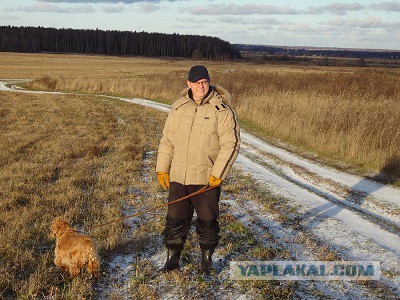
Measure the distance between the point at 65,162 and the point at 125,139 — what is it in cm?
309

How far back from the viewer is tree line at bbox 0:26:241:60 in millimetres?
113125

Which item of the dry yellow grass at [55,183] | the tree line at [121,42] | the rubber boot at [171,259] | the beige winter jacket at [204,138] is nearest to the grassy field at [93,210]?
the dry yellow grass at [55,183]

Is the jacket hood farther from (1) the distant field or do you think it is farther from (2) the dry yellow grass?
(1) the distant field

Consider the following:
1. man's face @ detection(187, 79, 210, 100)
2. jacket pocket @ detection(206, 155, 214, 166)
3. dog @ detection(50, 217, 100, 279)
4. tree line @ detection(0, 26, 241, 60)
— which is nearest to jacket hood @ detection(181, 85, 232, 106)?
man's face @ detection(187, 79, 210, 100)

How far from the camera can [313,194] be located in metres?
7.16

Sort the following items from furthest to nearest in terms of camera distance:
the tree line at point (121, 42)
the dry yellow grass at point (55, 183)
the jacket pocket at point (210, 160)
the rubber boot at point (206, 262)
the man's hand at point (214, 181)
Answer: the tree line at point (121, 42), the rubber boot at point (206, 262), the dry yellow grass at point (55, 183), the jacket pocket at point (210, 160), the man's hand at point (214, 181)

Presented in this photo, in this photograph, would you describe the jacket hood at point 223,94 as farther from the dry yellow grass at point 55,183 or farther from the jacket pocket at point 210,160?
the dry yellow grass at point 55,183

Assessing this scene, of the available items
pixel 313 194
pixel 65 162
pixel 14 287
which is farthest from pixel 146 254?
pixel 65 162

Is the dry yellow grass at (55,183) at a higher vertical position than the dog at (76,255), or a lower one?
lower

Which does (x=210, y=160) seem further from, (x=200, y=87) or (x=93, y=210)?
(x=93, y=210)

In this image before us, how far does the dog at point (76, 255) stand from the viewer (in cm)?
368

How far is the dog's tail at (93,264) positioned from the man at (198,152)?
2.49ft

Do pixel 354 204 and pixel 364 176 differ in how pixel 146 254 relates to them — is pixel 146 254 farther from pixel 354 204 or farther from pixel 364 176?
pixel 364 176

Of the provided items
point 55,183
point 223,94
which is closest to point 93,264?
point 223,94
